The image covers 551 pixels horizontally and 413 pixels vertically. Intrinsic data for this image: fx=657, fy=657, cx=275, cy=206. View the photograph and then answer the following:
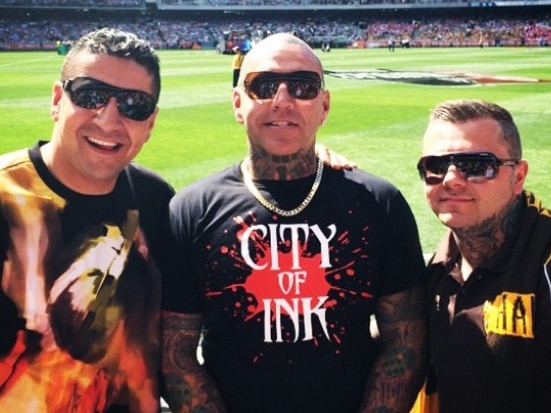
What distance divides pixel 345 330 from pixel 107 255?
1.14m

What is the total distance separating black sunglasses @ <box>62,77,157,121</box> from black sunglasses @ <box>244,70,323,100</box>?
52cm

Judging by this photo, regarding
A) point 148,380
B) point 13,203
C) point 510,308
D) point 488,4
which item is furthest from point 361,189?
point 488,4

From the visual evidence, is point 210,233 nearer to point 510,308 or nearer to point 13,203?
point 13,203

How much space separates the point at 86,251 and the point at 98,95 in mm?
708

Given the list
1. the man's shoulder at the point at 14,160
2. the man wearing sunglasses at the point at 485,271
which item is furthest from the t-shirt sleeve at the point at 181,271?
the man wearing sunglasses at the point at 485,271

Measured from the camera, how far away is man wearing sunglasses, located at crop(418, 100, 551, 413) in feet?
9.04

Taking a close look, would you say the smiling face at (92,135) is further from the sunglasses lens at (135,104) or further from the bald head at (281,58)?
the bald head at (281,58)

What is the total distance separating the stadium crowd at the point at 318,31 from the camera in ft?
216

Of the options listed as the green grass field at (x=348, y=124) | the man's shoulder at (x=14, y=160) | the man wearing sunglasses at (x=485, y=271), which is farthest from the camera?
the green grass field at (x=348, y=124)

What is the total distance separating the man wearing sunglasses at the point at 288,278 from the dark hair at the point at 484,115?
0.45 m

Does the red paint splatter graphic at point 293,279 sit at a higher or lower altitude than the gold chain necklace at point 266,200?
lower

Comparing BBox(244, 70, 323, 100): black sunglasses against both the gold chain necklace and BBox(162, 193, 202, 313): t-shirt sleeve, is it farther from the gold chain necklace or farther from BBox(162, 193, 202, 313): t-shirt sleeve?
BBox(162, 193, 202, 313): t-shirt sleeve

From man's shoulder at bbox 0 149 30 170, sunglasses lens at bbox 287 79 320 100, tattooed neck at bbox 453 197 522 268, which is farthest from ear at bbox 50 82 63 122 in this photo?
tattooed neck at bbox 453 197 522 268

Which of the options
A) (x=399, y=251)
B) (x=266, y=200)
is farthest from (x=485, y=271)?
(x=266, y=200)
